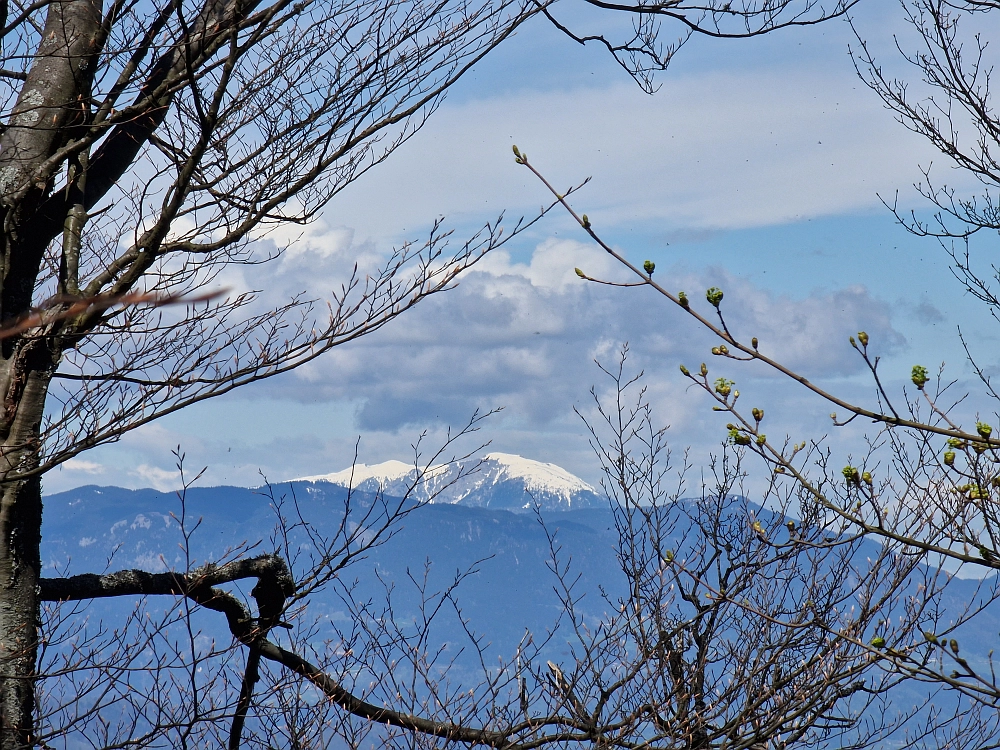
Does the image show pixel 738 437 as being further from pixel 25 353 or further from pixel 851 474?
pixel 25 353

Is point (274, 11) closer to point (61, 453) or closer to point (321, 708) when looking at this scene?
point (61, 453)

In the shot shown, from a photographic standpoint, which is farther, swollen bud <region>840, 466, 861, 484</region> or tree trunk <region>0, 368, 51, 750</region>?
tree trunk <region>0, 368, 51, 750</region>

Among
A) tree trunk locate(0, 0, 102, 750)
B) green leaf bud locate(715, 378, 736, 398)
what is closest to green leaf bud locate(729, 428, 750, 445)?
green leaf bud locate(715, 378, 736, 398)

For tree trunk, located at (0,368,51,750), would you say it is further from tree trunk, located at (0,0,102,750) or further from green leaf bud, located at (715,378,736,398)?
green leaf bud, located at (715,378,736,398)

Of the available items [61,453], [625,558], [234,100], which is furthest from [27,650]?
[625,558]

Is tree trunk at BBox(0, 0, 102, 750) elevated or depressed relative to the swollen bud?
elevated

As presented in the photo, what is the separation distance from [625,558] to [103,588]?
3878 mm

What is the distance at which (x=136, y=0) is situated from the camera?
3482 millimetres

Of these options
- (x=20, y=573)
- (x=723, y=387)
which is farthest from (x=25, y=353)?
(x=723, y=387)

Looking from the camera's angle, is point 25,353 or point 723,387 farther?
point 25,353

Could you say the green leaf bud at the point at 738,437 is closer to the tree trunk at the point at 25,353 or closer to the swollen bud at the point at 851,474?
the swollen bud at the point at 851,474

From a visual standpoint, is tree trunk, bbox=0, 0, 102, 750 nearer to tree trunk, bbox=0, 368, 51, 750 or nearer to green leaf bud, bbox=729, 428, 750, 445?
tree trunk, bbox=0, 368, 51, 750

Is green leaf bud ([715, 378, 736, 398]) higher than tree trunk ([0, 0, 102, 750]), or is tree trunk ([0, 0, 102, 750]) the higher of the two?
tree trunk ([0, 0, 102, 750])

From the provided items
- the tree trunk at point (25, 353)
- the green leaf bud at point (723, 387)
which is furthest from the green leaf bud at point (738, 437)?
the tree trunk at point (25, 353)
